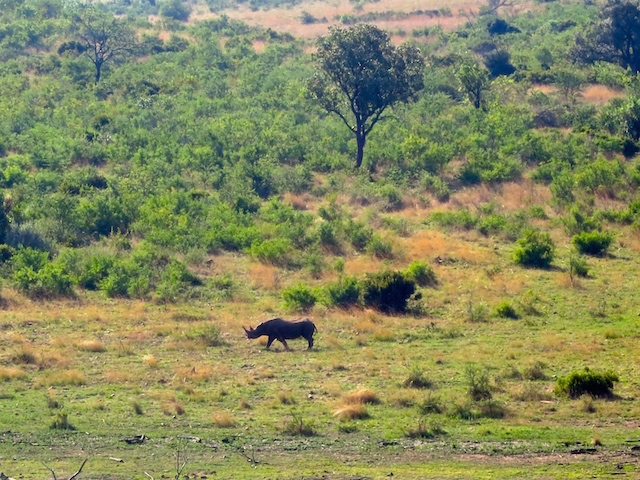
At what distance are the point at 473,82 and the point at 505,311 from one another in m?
26.2

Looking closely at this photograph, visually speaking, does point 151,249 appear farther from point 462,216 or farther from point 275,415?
point 275,415

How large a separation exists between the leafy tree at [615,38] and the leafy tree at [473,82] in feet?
28.0

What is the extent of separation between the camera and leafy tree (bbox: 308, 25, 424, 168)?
3897 cm

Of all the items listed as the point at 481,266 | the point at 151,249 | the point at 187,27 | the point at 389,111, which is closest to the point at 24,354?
the point at 151,249

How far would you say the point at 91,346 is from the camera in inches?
798

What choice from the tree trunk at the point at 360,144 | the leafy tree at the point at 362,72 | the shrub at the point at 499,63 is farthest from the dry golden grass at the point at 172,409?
the shrub at the point at 499,63

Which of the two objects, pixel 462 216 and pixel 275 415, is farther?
pixel 462 216

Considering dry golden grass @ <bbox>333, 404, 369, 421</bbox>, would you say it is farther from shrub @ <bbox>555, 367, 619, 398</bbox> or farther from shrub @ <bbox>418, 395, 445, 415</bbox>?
shrub @ <bbox>555, 367, 619, 398</bbox>

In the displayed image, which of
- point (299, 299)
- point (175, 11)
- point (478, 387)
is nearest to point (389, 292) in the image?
point (299, 299)

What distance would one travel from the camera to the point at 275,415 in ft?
53.7

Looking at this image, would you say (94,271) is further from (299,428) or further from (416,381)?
(299,428)

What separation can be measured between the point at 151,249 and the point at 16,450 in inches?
507

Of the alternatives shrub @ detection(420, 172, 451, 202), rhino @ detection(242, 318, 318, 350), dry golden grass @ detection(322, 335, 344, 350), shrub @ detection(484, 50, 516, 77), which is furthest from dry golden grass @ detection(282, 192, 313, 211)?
shrub @ detection(484, 50, 516, 77)

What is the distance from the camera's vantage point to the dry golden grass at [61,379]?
712 inches
